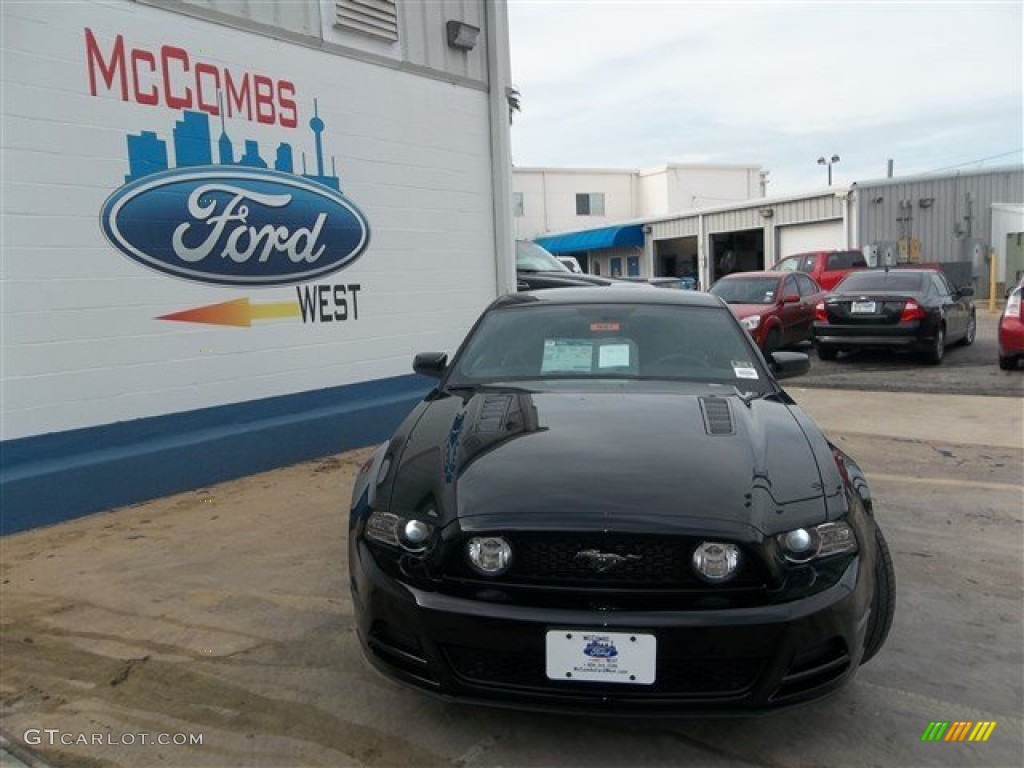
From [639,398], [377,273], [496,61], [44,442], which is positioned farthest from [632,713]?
[496,61]

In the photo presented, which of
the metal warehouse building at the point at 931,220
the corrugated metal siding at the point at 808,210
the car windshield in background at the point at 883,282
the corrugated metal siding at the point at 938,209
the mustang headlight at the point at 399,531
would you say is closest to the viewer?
the mustang headlight at the point at 399,531

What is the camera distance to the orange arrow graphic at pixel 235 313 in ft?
19.8

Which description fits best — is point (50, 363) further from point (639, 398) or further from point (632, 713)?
point (632, 713)

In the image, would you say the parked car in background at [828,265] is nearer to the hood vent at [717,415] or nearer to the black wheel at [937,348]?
the black wheel at [937,348]

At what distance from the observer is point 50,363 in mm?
5258

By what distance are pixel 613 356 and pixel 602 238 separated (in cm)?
3302

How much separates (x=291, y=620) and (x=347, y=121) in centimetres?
494

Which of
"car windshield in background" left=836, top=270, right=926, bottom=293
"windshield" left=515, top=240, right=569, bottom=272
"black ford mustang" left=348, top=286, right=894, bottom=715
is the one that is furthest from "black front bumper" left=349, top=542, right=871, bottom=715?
"car windshield in background" left=836, top=270, right=926, bottom=293

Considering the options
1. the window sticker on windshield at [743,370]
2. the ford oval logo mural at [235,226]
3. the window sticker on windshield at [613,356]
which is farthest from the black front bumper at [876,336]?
the window sticker on windshield at [613,356]

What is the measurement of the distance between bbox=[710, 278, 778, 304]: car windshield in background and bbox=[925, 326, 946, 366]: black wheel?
7.81 ft

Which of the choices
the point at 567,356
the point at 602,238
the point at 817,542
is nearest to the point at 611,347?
the point at 567,356

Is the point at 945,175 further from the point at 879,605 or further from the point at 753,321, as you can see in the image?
the point at 879,605

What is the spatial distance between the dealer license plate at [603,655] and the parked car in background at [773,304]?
34.2ft

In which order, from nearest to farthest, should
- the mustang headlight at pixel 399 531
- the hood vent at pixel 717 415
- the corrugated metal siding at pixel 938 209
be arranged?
the mustang headlight at pixel 399 531, the hood vent at pixel 717 415, the corrugated metal siding at pixel 938 209
